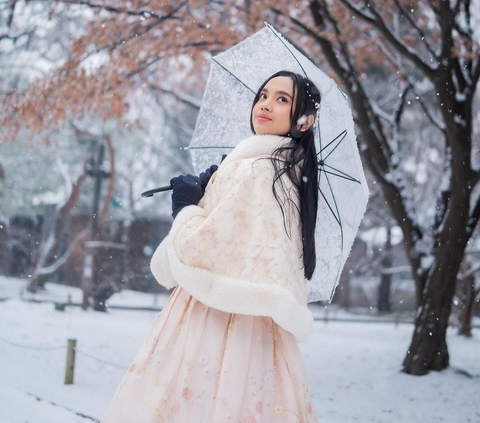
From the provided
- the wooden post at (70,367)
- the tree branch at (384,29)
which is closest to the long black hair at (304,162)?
the tree branch at (384,29)

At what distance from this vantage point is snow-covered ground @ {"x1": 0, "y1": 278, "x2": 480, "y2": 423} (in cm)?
497

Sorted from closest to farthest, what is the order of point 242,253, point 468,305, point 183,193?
1. point 242,253
2. point 183,193
3. point 468,305

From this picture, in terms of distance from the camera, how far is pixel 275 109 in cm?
252

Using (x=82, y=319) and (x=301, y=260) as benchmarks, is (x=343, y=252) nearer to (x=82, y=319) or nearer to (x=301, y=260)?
(x=301, y=260)

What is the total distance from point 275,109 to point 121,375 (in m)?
5.51

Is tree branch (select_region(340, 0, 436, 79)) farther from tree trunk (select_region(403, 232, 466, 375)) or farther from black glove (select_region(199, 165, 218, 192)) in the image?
black glove (select_region(199, 165, 218, 192))

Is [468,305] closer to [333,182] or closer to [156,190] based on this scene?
[333,182]

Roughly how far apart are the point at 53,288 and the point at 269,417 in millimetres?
22719

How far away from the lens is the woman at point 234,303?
211cm

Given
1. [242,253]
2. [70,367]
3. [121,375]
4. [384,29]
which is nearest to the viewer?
[242,253]

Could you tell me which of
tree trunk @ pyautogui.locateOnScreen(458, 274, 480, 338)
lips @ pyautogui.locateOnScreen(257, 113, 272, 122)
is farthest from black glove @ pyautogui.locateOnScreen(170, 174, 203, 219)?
tree trunk @ pyautogui.locateOnScreen(458, 274, 480, 338)

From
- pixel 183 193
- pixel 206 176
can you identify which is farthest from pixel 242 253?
pixel 206 176

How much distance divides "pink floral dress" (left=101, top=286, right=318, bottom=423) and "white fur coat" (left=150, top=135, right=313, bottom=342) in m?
0.13

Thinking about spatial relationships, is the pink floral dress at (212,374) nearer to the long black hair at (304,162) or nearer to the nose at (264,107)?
the long black hair at (304,162)
